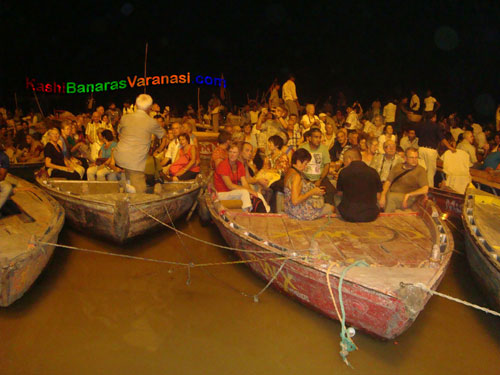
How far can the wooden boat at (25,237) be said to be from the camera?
4699mm

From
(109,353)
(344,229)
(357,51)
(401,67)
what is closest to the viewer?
(109,353)

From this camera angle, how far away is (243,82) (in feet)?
85.9

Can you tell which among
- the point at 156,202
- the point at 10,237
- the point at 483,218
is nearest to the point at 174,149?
the point at 156,202

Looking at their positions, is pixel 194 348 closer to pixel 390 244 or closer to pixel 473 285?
pixel 390 244

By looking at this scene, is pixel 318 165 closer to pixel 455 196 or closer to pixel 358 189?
pixel 358 189

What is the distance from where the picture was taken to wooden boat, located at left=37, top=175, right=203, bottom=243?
21.6 feet

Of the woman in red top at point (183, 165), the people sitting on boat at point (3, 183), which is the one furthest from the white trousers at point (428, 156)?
the people sitting on boat at point (3, 183)

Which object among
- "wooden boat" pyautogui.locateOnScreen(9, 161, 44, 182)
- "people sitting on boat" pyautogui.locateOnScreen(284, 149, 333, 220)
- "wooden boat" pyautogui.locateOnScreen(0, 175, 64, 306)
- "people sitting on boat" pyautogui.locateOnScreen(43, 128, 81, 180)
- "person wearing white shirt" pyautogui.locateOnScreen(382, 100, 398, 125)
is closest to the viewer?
"wooden boat" pyautogui.locateOnScreen(0, 175, 64, 306)

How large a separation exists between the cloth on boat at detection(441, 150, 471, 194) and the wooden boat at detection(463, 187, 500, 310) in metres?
1.09

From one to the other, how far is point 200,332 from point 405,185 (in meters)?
4.25

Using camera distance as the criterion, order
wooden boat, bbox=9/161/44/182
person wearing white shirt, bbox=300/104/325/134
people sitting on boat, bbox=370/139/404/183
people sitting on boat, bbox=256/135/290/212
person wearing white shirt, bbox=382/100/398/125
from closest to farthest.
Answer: people sitting on boat, bbox=256/135/290/212 < people sitting on boat, bbox=370/139/404/183 < person wearing white shirt, bbox=300/104/325/134 < wooden boat, bbox=9/161/44/182 < person wearing white shirt, bbox=382/100/398/125

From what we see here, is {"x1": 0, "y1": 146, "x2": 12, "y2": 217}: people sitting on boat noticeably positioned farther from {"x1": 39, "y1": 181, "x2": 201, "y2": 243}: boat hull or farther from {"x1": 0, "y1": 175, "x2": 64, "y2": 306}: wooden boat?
{"x1": 39, "y1": 181, "x2": 201, "y2": 243}: boat hull

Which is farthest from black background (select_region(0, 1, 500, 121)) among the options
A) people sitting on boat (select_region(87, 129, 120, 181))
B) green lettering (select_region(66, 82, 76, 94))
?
people sitting on boat (select_region(87, 129, 120, 181))

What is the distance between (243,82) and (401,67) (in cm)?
955
